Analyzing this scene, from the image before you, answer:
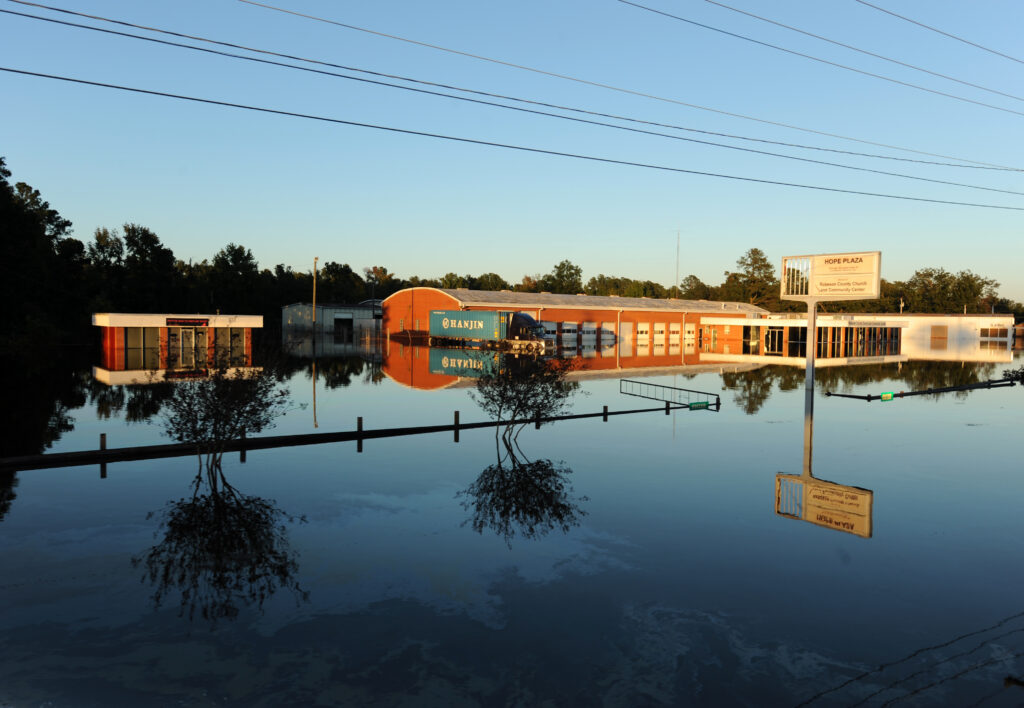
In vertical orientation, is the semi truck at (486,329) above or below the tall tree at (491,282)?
below

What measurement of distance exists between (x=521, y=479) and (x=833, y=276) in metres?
26.0

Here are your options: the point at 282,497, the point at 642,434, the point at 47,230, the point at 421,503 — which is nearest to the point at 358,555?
the point at 421,503

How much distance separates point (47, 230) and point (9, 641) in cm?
9801

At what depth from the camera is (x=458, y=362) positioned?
57.1 m

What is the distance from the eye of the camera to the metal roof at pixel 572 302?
7925 cm

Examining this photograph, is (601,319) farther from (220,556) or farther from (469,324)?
(220,556)

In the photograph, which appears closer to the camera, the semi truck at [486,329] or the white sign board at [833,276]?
the white sign board at [833,276]

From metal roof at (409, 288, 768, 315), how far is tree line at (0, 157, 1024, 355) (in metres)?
39.8

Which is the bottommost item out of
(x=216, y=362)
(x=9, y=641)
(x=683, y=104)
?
(x=9, y=641)

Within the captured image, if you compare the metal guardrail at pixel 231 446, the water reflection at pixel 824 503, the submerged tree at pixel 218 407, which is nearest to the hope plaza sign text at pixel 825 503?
the water reflection at pixel 824 503

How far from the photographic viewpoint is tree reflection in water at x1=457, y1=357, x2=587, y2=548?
52.6ft

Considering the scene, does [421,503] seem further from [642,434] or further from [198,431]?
[642,434]

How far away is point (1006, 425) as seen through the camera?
3142 centimetres

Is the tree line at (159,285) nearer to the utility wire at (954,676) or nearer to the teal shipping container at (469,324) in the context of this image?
the teal shipping container at (469,324)
